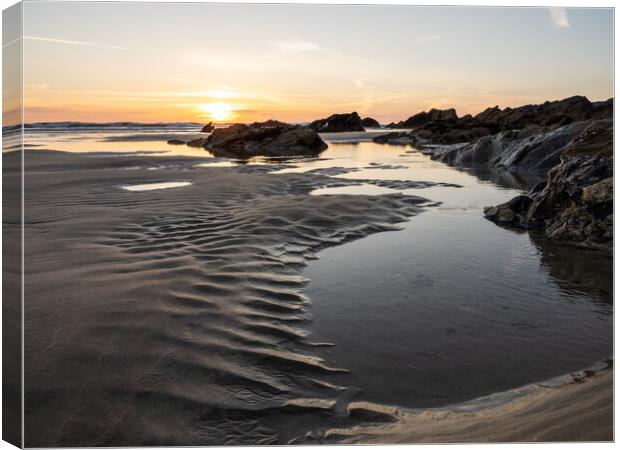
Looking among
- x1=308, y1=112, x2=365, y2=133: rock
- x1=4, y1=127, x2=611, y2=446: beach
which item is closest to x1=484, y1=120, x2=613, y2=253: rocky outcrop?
x1=4, y1=127, x2=611, y2=446: beach

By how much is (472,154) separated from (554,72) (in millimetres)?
16904

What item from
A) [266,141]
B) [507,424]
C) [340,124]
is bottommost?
[507,424]

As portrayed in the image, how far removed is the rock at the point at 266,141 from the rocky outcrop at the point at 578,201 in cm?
1936

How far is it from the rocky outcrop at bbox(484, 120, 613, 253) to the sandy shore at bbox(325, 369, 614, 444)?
3.93 meters

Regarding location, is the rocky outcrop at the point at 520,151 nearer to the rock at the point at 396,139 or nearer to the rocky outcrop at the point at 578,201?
the rocky outcrop at the point at 578,201

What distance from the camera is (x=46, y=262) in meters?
5.59

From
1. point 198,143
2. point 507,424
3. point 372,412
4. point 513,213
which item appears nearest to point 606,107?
point 513,213

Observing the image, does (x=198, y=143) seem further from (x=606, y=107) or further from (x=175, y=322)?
(x=175, y=322)

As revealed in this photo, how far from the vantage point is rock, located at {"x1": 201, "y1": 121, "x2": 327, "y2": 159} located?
93.0 feet

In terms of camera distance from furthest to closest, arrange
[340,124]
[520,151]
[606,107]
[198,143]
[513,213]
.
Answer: [340,124] < [198,143] < [520,151] < [513,213] < [606,107]

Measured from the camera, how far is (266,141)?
96.5 feet

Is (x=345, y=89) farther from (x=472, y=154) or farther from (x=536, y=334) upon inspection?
(x=472, y=154)

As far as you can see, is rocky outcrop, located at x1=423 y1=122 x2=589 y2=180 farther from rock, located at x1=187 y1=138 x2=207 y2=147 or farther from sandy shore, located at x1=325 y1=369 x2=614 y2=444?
rock, located at x1=187 y1=138 x2=207 y2=147

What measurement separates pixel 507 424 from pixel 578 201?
17.4 ft
